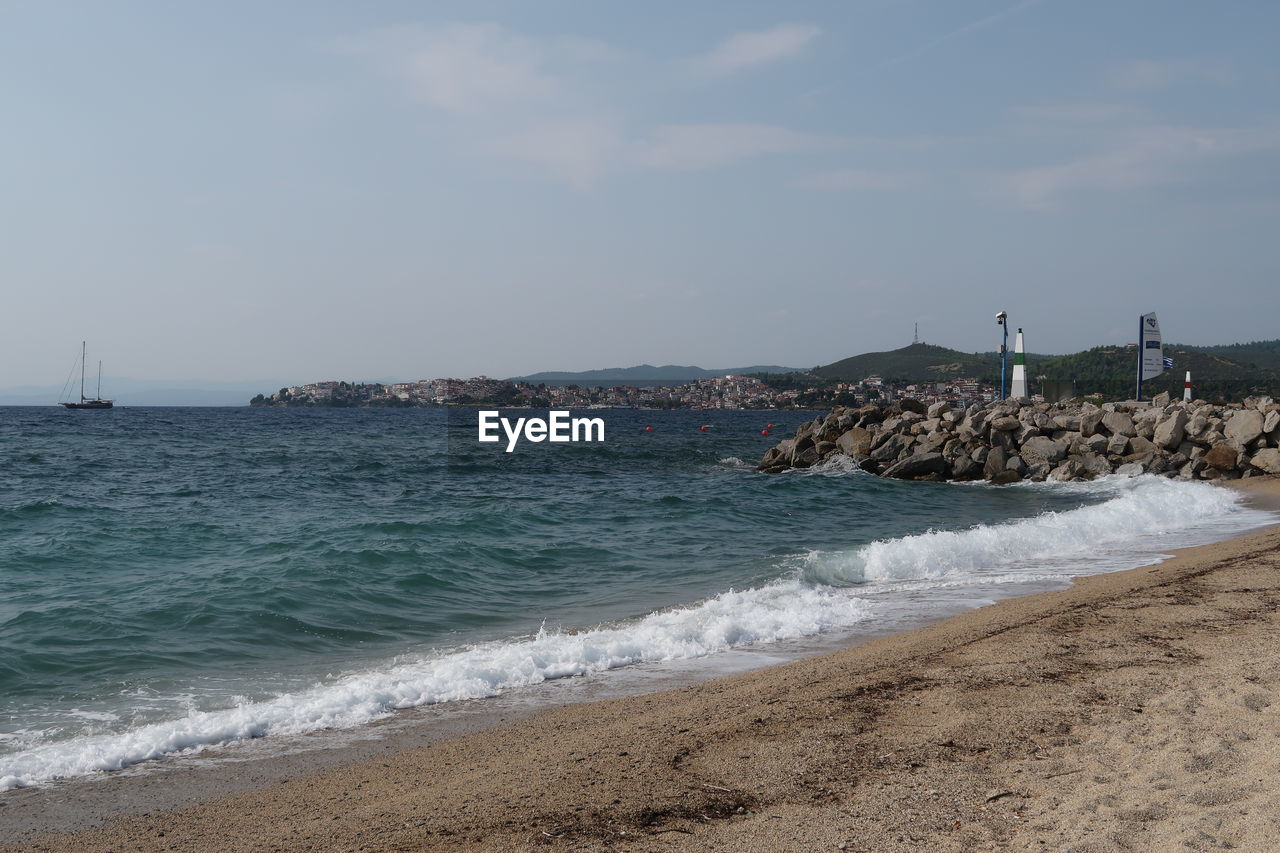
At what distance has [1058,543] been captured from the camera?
14625 mm

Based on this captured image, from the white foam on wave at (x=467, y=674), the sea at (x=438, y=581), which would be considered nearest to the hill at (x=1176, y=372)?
the sea at (x=438, y=581)

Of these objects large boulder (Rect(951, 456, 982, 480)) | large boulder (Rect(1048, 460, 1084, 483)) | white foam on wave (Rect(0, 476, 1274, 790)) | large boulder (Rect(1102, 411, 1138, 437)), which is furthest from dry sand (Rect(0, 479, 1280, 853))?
large boulder (Rect(1102, 411, 1138, 437))

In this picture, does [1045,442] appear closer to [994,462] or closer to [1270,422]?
[994,462]

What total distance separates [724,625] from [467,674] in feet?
9.31

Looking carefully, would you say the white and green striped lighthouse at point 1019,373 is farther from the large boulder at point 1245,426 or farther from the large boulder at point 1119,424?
the large boulder at point 1245,426

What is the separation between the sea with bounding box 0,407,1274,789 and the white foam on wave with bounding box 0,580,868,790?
1.0 inches

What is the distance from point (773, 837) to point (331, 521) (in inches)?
601

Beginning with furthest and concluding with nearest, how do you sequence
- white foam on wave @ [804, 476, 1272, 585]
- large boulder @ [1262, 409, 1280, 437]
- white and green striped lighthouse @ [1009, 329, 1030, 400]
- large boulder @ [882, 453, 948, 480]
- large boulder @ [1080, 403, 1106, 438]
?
white and green striped lighthouse @ [1009, 329, 1030, 400] → large boulder @ [882, 453, 948, 480] → large boulder @ [1080, 403, 1106, 438] → large boulder @ [1262, 409, 1280, 437] → white foam on wave @ [804, 476, 1272, 585]

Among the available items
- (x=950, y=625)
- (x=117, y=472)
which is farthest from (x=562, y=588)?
(x=117, y=472)

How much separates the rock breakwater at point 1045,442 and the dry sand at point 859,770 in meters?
19.3

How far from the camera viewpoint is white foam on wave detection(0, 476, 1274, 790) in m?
6.12

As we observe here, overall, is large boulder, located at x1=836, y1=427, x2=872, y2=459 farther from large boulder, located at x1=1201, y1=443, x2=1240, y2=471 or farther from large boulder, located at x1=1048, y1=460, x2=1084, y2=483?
large boulder, located at x1=1201, y1=443, x2=1240, y2=471

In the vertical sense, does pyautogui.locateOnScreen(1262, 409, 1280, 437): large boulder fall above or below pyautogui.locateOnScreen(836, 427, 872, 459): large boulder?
above

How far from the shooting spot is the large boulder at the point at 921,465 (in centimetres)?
2698
